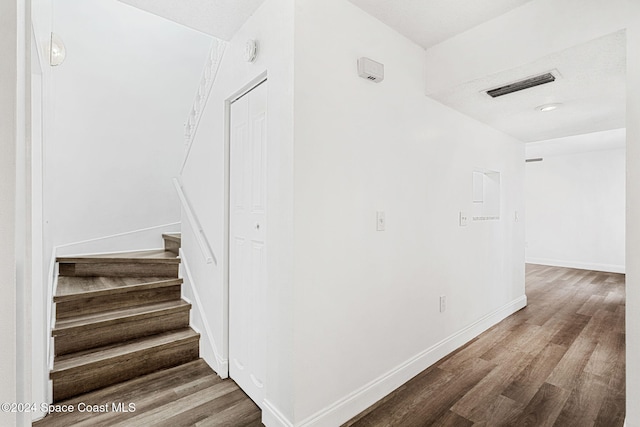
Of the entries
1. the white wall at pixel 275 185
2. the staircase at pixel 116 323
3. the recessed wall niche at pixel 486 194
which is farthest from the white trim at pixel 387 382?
the staircase at pixel 116 323

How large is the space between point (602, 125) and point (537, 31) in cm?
223

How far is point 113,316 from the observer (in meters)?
2.45

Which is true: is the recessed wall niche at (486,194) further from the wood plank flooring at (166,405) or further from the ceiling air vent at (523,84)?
the wood plank flooring at (166,405)

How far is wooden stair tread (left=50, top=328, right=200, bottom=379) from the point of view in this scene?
2071 millimetres

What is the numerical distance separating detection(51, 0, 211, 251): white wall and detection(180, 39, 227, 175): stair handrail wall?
115 centimetres

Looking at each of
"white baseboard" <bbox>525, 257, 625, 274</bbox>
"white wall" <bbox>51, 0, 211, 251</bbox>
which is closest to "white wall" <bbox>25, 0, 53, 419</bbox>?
"white wall" <bbox>51, 0, 211, 251</bbox>

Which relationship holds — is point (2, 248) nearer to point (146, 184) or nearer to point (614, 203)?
point (146, 184)

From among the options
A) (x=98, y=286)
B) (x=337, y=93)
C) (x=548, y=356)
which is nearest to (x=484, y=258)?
(x=548, y=356)

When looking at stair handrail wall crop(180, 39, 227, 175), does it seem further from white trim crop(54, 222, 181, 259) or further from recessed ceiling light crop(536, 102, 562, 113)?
recessed ceiling light crop(536, 102, 562, 113)

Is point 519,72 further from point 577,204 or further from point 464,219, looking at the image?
point 577,204

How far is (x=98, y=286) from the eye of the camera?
2.70m

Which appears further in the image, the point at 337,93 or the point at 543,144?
the point at 543,144

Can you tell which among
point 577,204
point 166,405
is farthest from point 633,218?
point 577,204

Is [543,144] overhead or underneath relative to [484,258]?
overhead
